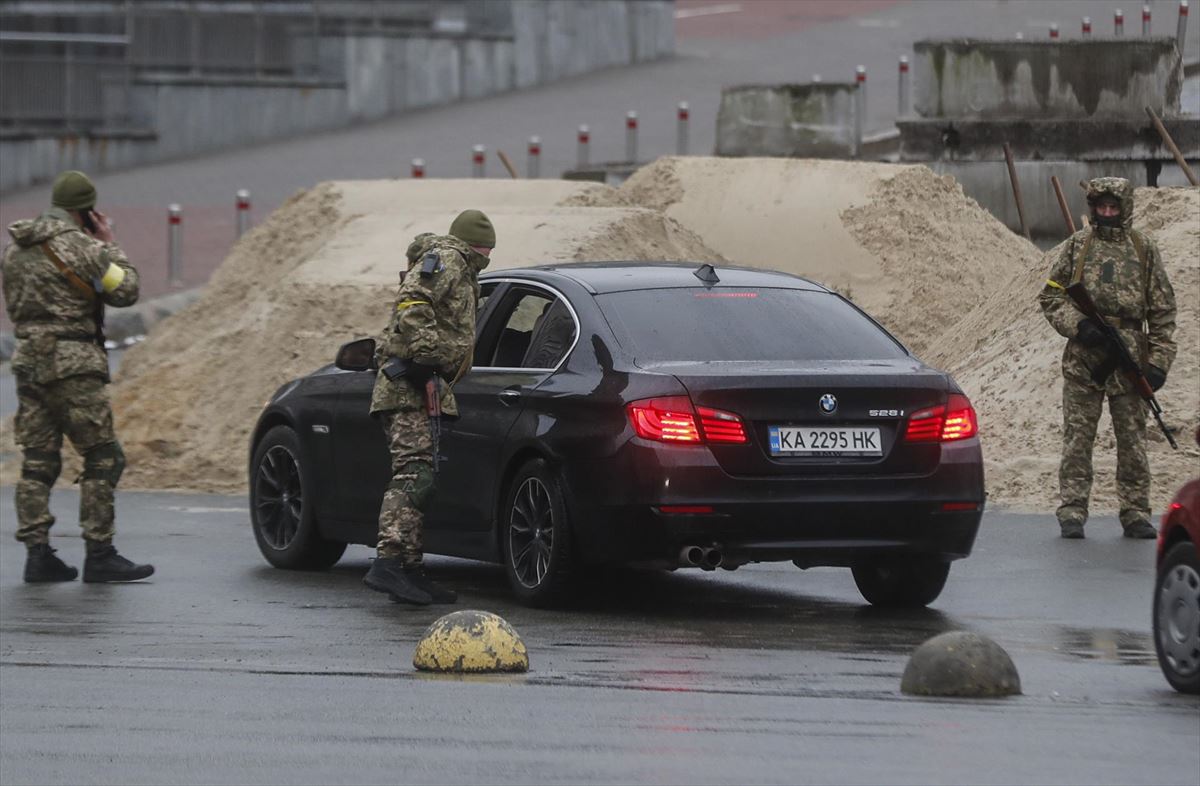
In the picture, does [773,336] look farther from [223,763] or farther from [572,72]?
[572,72]

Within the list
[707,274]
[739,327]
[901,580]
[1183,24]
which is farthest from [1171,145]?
[739,327]

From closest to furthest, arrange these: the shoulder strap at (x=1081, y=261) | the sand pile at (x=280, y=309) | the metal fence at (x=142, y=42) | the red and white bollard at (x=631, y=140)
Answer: the shoulder strap at (x=1081, y=261) → the sand pile at (x=280, y=309) → the red and white bollard at (x=631, y=140) → the metal fence at (x=142, y=42)

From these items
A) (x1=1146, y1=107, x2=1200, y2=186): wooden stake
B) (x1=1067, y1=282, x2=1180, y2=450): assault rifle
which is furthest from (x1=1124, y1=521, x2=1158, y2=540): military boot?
(x1=1146, y1=107, x2=1200, y2=186): wooden stake

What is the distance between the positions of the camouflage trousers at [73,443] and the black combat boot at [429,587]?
1.78 m

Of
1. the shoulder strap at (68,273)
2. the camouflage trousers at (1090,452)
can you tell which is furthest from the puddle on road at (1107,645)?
the shoulder strap at (68,273)

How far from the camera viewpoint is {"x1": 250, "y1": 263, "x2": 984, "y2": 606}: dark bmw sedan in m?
10.5

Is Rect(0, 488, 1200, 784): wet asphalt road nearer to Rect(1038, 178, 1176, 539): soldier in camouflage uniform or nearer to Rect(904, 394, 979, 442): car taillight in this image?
Rect(904, 394, 979, 442): car taillight

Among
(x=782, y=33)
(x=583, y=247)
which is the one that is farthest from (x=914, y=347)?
(x=782, y=33)

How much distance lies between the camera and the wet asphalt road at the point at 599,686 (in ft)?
24.8

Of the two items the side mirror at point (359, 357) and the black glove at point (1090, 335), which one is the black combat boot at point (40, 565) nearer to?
the side mirror at point (359, 357)

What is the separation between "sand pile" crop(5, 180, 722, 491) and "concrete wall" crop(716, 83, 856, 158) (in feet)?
22.1

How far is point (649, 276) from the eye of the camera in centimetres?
1168

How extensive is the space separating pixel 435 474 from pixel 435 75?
1218 inches

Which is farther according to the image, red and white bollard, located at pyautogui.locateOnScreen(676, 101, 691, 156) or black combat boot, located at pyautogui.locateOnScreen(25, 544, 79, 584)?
red and white bollard, located at pyautogui.locateOnScreen(676, 101, 691, 156)
